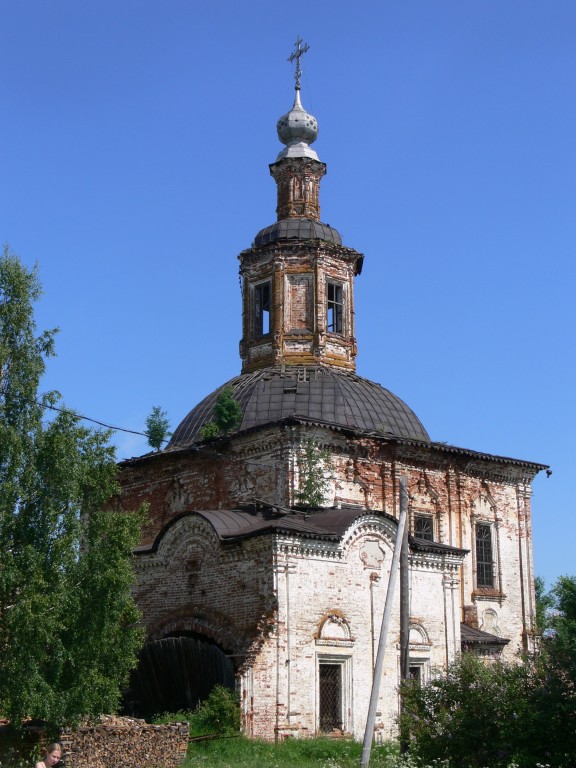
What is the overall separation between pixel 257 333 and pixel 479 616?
359 inches

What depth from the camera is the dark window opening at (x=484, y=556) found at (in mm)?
27031

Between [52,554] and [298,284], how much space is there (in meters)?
14.0

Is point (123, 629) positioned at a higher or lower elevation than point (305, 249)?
lower

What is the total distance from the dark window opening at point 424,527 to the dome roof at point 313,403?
195 cm

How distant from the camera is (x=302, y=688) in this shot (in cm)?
1964

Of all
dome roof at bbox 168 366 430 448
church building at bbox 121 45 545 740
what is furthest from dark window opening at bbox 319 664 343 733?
dome roof at bbox 168 366 430 448

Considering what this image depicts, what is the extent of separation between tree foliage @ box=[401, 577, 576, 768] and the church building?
175cm

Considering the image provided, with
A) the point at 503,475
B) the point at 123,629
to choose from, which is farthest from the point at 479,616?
the point at 123,629

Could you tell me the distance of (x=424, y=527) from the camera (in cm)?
2616

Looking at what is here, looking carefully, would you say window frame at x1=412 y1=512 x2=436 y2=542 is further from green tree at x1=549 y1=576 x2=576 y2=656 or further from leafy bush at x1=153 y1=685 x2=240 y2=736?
green tree at x1=549 y1=576 x2=576 y2=656

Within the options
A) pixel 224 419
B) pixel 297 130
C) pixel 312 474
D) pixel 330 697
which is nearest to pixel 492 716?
pixel 330 697

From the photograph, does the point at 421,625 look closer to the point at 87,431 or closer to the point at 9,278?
the point at 87,431

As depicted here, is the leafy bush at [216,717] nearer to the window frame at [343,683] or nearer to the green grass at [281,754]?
the green grass at [281,754]

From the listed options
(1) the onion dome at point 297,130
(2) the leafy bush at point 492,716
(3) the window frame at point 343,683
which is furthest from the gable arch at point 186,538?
(1) the onion dome at point 297,130
